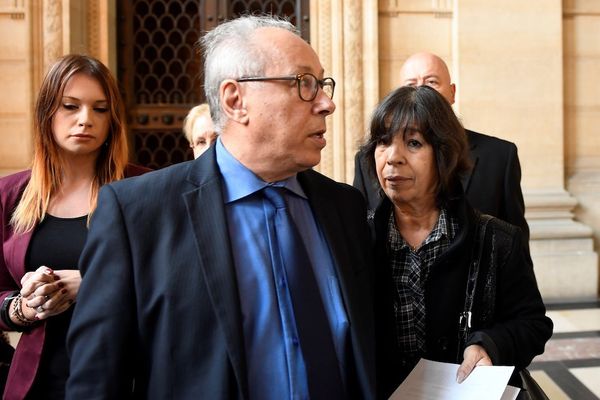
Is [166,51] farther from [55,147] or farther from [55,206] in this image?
[55,206]

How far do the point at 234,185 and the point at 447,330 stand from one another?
0.84m

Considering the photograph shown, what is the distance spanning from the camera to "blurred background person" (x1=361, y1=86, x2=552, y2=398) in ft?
6.43

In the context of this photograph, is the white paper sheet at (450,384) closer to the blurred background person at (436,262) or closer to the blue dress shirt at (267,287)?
the blurred background person at (436,262)

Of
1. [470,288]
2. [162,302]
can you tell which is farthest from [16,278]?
[470,288]

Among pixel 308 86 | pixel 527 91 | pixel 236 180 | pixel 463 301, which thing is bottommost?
pixel 463 301

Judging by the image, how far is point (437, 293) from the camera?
77.9 inches

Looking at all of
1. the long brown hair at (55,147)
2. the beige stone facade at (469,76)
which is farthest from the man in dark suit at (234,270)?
the beige stone facade at (469,76)

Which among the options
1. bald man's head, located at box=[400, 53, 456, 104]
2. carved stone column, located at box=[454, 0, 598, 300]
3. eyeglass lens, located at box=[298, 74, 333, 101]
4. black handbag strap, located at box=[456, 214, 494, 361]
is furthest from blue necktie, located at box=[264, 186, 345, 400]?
carved stone column, located at box=[454, 0, 598, 300]

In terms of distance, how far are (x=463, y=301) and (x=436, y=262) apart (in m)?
0.15

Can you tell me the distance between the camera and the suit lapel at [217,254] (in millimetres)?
1457

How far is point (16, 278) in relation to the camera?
87.0 inches

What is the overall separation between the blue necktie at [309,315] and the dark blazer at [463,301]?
1.27 feet

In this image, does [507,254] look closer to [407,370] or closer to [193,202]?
[407,370]

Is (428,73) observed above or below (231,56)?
above
